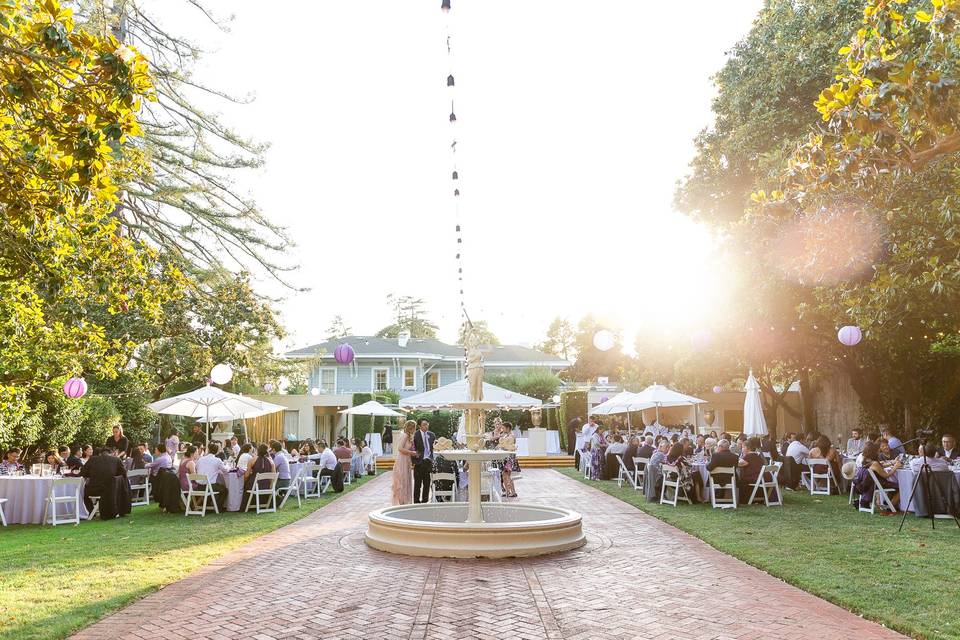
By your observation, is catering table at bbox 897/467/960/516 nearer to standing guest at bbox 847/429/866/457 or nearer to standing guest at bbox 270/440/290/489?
standing guest at bbox 847/429/866/457

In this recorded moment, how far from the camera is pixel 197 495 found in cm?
1384

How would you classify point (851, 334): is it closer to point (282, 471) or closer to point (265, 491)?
point (282, 471)

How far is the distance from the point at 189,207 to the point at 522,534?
16.4m

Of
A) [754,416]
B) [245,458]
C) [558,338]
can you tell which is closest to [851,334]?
[754,416]

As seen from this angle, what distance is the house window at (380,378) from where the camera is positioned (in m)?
42.8

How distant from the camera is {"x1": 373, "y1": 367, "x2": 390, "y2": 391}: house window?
42750 mm

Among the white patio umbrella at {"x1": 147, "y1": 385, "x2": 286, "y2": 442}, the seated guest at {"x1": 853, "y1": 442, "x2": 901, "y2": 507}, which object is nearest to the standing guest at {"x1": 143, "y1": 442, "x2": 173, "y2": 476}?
the white patio umbrella at {"x1": 147, "y1": 385, "x2": 286, "y2": 442}

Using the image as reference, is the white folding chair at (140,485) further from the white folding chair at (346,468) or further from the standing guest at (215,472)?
the white folding chair at (346,468)

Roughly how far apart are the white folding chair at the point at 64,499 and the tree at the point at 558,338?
59.2 metres

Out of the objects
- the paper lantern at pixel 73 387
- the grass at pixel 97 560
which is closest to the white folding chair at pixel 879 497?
→ the grass at pixel 97 560

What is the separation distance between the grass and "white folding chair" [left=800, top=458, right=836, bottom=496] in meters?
10.8

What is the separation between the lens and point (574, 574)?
25.4 feet

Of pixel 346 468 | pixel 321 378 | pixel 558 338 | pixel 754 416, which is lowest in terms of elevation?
pixel 346 468

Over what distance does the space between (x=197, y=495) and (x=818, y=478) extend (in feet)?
44.8
